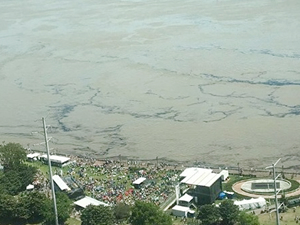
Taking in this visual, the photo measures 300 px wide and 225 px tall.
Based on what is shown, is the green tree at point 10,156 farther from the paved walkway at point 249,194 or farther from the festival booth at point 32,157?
the paved walkway at point 249,194

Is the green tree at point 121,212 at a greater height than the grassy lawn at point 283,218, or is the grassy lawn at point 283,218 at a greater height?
the green tree at point 121,212

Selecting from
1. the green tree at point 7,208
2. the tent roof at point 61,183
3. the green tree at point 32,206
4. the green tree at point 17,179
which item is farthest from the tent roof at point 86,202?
the green tree at point 17,179

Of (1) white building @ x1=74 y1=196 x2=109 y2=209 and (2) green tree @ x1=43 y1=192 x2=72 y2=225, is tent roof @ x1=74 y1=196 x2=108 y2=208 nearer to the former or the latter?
(1) white building @ x1=74 y1=196 x2=109 y2=209

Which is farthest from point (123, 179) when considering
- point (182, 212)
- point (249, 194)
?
point (249, 194)

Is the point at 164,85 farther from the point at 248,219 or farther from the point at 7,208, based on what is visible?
the point at 248,219

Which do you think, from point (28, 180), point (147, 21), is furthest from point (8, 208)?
point (147, 21)

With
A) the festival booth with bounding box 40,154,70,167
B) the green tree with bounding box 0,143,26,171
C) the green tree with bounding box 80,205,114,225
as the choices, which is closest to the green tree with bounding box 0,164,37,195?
the green tree with bounding box 0,143,26,171

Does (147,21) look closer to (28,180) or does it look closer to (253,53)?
(253,53)
